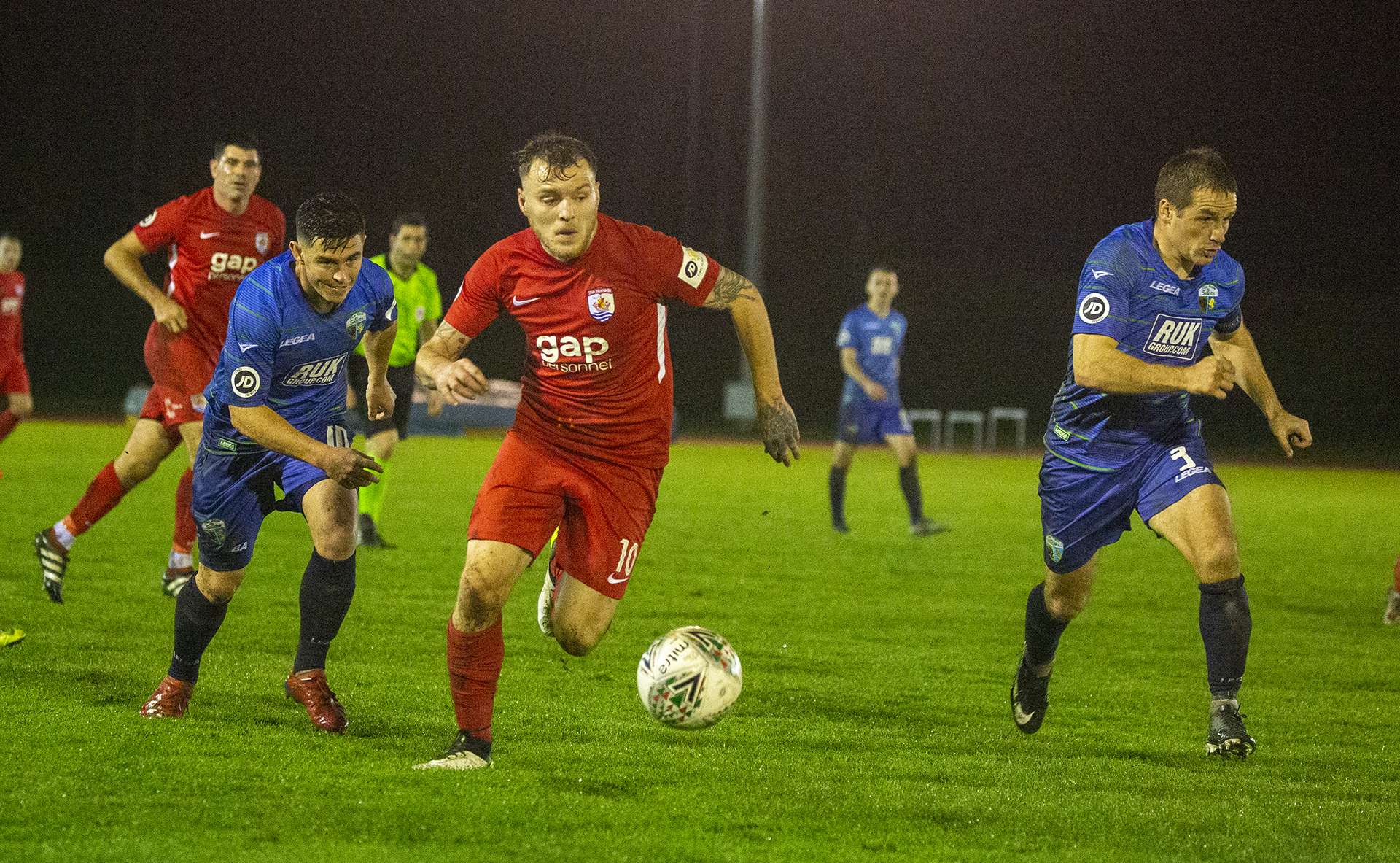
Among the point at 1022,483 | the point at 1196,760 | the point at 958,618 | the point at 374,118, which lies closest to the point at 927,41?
the point at 374,118

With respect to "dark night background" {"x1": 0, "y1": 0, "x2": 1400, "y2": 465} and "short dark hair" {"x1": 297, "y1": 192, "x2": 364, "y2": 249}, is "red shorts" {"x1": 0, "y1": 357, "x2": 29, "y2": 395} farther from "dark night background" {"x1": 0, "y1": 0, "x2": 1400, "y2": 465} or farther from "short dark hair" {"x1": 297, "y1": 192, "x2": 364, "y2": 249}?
"dark night background" {"x1": 0, "y1": 0, "x2": 1400, "y2": 465}

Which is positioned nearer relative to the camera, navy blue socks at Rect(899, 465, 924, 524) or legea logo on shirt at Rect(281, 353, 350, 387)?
legea logo on shirt at Rect(281, 353, 350, 387)

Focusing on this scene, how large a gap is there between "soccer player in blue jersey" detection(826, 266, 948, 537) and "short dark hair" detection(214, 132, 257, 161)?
5.32 metres

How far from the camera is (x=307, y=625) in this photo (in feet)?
15.5

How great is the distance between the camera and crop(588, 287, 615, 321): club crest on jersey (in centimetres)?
427

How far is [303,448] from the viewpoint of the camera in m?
4.30

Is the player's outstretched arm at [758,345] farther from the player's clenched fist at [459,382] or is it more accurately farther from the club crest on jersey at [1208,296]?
the club crest on jersey at [1208,296]

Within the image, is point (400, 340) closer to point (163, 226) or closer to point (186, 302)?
point (186, 302)

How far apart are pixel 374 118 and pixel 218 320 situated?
23.7m

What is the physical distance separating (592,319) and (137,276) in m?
3.68

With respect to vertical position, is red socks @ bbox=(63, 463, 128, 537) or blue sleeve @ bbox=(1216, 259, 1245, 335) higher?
blue sleeve @ bbox=(1216, 259, 1245, 335)

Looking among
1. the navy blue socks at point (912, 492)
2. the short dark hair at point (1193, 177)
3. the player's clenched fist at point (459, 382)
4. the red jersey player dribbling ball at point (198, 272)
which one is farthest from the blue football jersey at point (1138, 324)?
the navy blue socks at point (912, 492)

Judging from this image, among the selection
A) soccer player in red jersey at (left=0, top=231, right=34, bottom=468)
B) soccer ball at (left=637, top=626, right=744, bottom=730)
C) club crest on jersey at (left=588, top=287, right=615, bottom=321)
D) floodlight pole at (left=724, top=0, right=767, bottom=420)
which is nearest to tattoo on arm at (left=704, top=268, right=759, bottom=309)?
club crest on jersey at (left=588, top=287, right=615, bottom=321)

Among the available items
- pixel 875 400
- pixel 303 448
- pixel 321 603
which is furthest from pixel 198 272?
pixel 875 400
